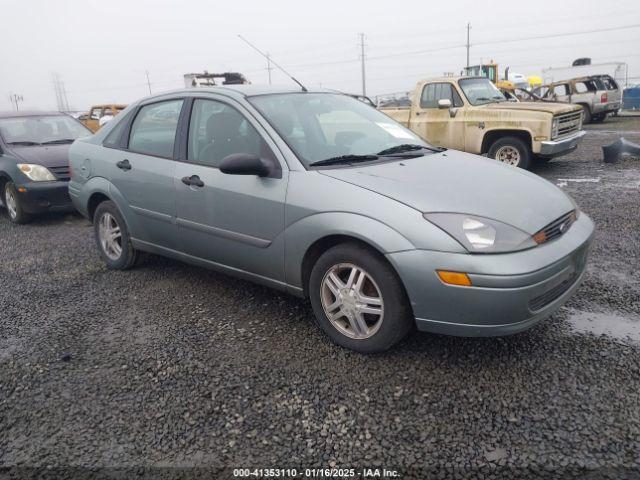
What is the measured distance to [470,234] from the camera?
106 inches

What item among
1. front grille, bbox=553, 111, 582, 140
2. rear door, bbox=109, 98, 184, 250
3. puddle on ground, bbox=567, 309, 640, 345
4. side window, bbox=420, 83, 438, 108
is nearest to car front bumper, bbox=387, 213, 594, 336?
puddle on ground, bbox=567, 309, 640, 345

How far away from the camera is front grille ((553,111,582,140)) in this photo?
8.68m

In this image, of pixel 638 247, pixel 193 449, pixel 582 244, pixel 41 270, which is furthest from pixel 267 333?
pixel 638 247

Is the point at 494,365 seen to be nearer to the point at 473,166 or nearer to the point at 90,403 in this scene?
the point at 473,166

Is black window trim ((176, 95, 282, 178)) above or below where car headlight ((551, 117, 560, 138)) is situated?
above

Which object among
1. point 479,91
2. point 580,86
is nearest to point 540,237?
point 479,91

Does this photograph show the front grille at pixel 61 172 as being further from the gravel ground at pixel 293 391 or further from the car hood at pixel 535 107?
the car hood at pixel 535 107

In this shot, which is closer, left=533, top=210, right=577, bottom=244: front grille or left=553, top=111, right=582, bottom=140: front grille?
left=533, top=210, right=577, bottom=244: front grille

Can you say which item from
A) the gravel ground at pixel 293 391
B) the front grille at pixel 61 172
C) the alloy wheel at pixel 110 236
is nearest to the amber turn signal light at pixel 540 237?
the gravel ground at pixel 293 391

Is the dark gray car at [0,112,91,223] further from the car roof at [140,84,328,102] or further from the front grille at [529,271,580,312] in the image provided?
the front grille at [529,271,580,312]

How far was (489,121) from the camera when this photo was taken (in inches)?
347

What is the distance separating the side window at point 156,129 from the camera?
4082mm

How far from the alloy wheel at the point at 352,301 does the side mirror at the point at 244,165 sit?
2.63ft

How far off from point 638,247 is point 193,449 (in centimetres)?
444
